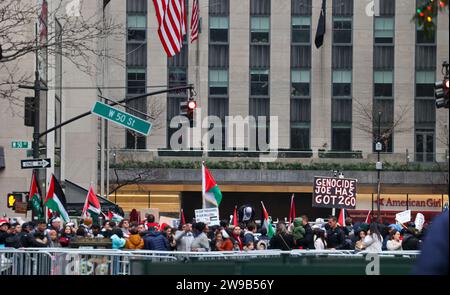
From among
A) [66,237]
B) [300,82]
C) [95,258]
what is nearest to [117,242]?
[66,237]

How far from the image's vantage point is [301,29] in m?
68.6

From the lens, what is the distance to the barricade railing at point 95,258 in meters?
15.1

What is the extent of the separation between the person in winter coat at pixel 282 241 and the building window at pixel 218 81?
150 feet

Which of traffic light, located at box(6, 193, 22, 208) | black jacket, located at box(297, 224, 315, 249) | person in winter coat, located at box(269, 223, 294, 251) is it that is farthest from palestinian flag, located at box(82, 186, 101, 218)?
person in winter coat, located at box(269, 223, 294, 251)

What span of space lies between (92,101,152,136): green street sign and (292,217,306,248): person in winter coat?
12.6ft

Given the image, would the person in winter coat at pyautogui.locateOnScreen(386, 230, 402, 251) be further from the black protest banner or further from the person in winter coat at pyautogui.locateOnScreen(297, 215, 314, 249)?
the black protest banner

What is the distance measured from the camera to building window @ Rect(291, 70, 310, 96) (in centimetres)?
6869

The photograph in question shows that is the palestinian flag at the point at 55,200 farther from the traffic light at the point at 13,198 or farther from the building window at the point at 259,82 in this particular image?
the building window at the point at 259,82

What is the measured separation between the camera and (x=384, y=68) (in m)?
68.4

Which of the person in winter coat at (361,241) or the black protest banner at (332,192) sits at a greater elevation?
the black protest banner at (332,192)

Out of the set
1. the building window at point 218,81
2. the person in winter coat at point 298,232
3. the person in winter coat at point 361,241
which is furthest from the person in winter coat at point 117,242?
the building window at point 218,81

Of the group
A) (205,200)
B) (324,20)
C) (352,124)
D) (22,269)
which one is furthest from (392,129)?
(22,269)
